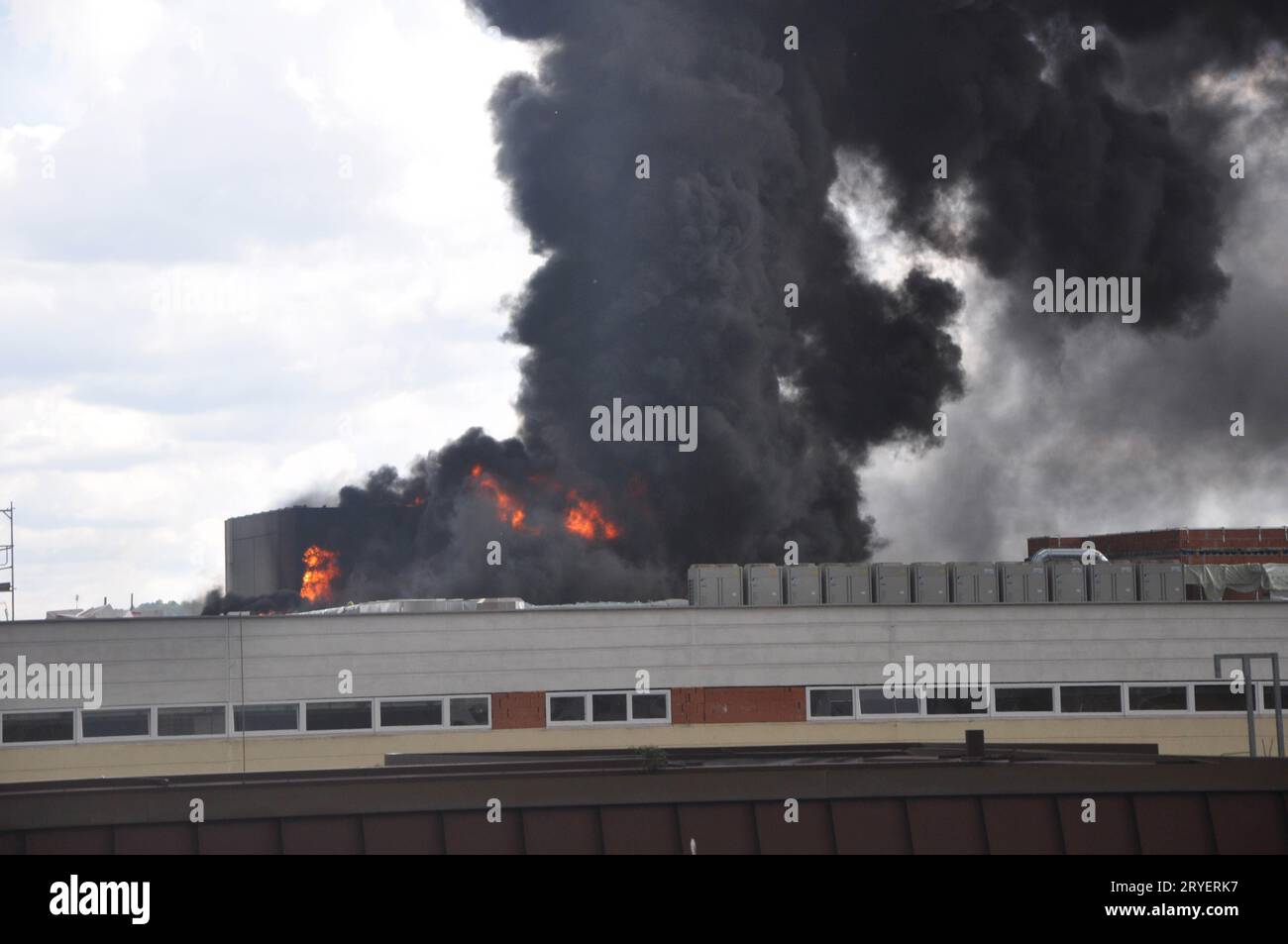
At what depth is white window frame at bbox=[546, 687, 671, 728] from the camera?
3170 cm

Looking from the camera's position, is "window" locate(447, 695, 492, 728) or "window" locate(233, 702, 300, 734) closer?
"window" locate(233, 702, 300, 734)

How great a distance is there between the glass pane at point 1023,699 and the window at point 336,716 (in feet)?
45.4

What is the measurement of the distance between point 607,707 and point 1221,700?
13.7 metres

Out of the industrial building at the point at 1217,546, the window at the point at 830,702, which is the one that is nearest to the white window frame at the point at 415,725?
the window at the point at 830,702

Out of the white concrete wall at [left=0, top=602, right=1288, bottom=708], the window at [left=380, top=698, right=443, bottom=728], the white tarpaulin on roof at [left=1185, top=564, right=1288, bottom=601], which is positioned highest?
the white tarpaulin on roof at [left=1185, top=564, right=1288, bottom=601]

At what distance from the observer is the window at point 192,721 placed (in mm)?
30453

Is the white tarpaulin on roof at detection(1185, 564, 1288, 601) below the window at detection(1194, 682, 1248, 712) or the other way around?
the other way around

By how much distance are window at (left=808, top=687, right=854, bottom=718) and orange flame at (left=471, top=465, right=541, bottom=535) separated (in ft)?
120

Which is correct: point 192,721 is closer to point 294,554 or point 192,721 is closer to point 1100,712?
point 1100,712

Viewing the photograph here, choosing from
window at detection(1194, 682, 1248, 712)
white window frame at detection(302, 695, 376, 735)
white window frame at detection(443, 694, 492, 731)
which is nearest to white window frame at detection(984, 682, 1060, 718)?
window at detection(1194, 682, 1248, 712)

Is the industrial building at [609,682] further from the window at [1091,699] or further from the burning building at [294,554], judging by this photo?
the burning building at [294,554]

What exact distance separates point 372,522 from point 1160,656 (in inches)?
1828

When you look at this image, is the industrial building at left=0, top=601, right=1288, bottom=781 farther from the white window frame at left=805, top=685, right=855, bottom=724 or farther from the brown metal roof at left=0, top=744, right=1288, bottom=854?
the brown metal roof at left=0, top=744, right=1288, bottom=854
